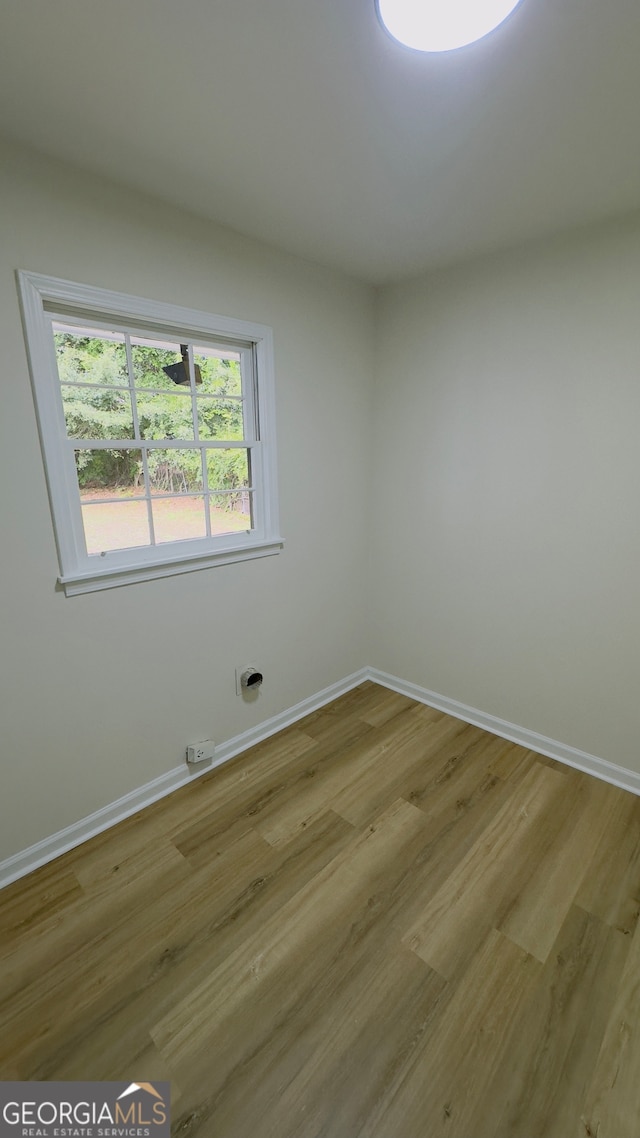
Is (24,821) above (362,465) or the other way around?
the other way around

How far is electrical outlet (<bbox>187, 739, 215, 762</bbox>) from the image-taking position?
2.14 metres

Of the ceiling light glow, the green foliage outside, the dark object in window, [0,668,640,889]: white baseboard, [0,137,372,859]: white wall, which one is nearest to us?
the ceiling light glow

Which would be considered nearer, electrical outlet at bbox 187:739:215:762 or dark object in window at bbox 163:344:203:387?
dark object in window at bbox 163:344:203:387

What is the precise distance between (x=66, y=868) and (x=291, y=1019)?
1009mm

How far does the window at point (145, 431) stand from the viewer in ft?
5.11

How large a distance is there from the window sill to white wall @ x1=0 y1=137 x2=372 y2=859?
38mm

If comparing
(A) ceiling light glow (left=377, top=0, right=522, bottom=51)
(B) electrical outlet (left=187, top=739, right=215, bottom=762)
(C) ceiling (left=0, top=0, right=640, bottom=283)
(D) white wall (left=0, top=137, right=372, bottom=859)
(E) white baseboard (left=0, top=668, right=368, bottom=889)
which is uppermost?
(C) ceiling (left=0, top=0, right=640, bottom=283)

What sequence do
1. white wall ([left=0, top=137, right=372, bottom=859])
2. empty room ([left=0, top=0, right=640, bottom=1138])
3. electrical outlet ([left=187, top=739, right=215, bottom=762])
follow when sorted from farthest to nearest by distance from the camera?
electrical outlet ([left=187, top=739, right=215, bottom=762]) < white wall ([left=0, top=137, right=372, bottom=859]) < empty room ([left=0, top=0, right=640, bottom=1138])

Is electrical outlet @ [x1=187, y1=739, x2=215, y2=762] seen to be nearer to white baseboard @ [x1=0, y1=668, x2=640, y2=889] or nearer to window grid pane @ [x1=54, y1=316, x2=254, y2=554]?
white baseboard @ [x1=0, y1=668, x2=640, y2=889]

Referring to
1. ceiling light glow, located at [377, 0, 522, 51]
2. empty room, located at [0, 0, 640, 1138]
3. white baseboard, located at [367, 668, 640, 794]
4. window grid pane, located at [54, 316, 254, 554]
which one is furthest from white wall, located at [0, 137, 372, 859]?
ceiling light glow, located at [377, 0, 522, 51]

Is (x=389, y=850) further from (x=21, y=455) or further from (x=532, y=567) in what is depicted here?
(x=21, y=455)

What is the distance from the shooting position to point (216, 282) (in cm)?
187

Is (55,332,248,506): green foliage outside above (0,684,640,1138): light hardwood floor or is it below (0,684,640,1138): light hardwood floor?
above

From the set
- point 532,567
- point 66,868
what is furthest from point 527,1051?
point 532,567
